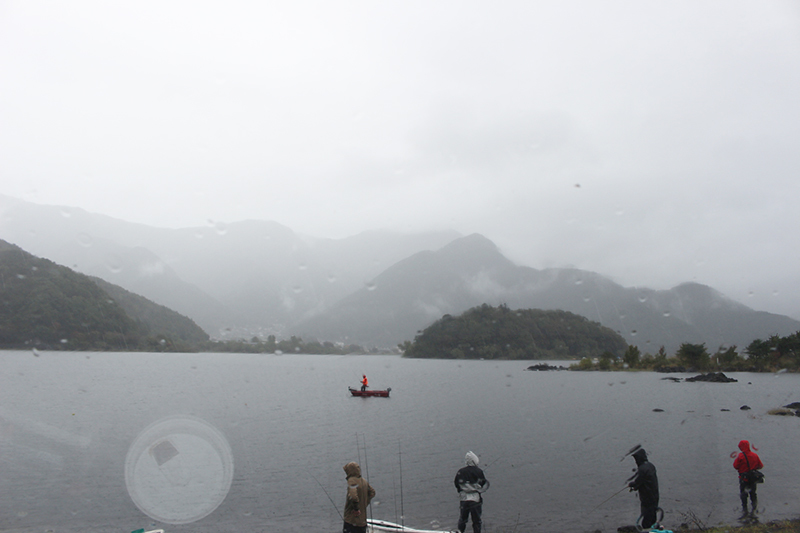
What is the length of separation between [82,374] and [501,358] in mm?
109097

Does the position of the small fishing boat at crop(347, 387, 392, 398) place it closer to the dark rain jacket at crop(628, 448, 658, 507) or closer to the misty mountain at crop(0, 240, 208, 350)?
the dark rain jacket at crop(628, 448, 658, 507)

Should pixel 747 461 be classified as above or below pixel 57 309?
below

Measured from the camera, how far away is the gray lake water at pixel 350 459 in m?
14.7

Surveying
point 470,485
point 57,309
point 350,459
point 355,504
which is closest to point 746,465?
point 470,485

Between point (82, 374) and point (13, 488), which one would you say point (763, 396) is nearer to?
point (13, 488)

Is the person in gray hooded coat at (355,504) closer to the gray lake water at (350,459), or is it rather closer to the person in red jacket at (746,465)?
the gray lake water at (350,459)

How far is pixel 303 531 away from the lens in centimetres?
1336

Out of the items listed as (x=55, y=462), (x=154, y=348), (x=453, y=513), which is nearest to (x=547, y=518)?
(x=453, y=513)

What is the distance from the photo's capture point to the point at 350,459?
21688 mm

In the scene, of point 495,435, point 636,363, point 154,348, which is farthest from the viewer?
point 636,363

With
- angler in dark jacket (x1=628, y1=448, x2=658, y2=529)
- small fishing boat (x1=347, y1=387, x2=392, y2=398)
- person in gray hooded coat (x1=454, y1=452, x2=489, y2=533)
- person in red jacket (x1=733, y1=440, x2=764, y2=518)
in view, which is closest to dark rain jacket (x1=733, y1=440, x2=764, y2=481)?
person in red jacket (x1=733, y1=440, x2=764, y2=518)

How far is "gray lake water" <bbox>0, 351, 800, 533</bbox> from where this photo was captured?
48.2 ft

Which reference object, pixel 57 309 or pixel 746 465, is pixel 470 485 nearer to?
pixel 746 465

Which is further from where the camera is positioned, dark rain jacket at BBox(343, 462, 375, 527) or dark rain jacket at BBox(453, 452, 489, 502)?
dark rain jacket at BBox(453, 452, 489, 502)
